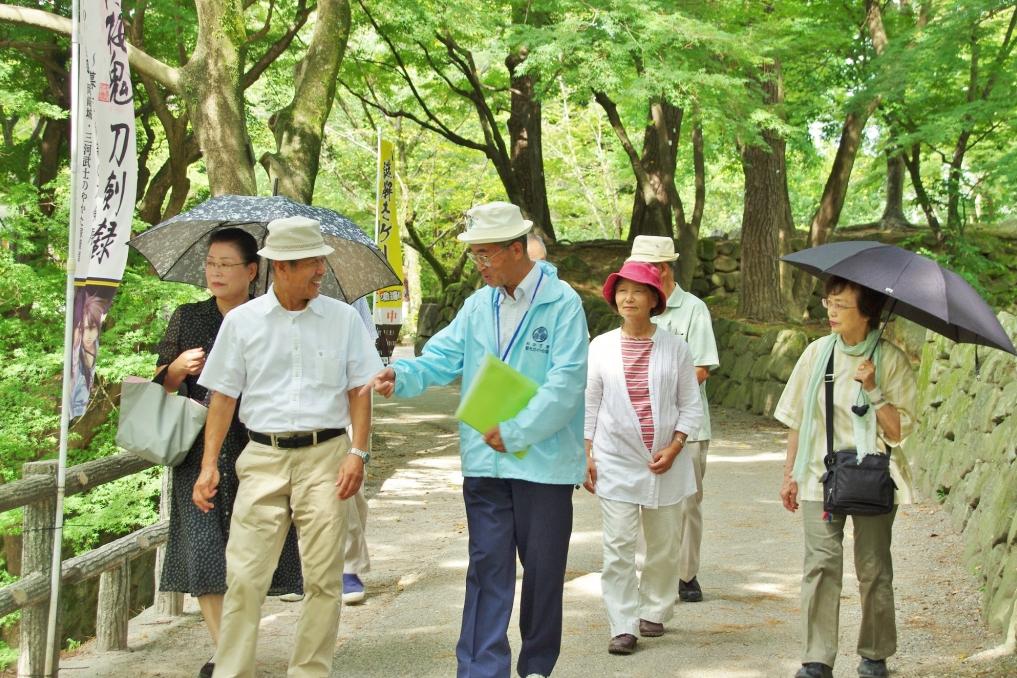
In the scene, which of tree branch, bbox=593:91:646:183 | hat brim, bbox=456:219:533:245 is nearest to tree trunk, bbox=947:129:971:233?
tree branch, bbox=593:91:646:183

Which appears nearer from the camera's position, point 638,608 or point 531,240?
point 638,608

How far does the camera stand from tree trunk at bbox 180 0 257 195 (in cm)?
1053

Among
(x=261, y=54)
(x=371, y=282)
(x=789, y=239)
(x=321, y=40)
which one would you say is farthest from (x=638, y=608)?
(x=789, y=239)

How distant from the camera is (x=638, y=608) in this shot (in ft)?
19.0

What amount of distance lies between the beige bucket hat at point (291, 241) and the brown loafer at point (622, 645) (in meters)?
2.37

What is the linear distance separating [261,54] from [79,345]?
13.9m

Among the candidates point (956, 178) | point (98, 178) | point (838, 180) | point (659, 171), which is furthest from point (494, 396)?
point (956, 178)

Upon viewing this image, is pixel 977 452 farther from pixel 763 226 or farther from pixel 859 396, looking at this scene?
pixel 763 226

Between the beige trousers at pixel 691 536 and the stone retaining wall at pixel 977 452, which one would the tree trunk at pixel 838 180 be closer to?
the stone retaining wall at pixel 977 452

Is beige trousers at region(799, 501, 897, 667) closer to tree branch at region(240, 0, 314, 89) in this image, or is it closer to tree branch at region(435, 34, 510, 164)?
tree branch at region(240, 0, 314, 89)

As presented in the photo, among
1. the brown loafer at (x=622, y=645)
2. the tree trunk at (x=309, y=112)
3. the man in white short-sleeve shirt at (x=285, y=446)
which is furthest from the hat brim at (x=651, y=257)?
the tree trunk at (x=309, y=112)

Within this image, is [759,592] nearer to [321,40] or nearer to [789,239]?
[321,40]

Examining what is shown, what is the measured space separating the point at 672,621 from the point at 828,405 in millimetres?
1727

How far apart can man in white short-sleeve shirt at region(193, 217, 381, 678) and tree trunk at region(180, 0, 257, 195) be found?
623 centimetres
